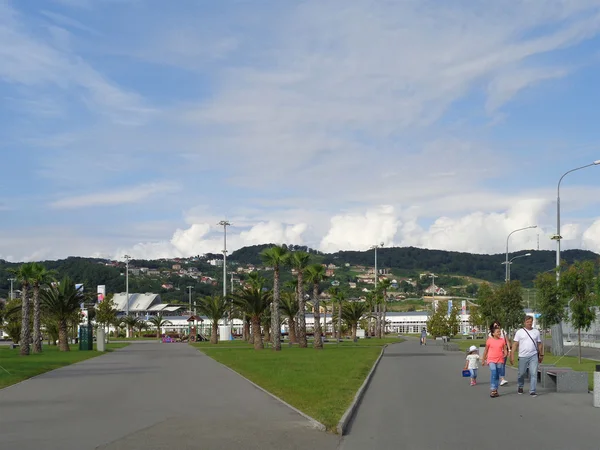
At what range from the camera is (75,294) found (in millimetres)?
56125

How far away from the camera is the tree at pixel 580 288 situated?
3228 cm

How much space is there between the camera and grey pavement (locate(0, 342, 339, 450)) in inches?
423

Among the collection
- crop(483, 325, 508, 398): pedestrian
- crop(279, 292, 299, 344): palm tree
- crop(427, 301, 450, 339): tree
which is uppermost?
crop(483, 325, 508, 398): pedestrian

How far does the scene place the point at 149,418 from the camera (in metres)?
13.5

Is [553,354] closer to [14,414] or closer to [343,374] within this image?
[343,374]

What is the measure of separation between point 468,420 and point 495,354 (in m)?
5.44

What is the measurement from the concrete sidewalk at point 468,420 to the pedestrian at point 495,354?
19.9 inches

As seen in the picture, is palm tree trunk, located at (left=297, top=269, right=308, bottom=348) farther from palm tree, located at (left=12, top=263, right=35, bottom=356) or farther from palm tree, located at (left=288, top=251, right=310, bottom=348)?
palm tree, located at (left=12, top=263, right=35, bottom=356)

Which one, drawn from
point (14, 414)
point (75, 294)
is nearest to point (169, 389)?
point (14, 414)

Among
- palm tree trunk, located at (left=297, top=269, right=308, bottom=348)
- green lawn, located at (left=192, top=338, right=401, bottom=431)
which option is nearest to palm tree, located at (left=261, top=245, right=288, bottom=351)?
palm tree trunk, located at (left=297, top=269, right=308, bottom=348)

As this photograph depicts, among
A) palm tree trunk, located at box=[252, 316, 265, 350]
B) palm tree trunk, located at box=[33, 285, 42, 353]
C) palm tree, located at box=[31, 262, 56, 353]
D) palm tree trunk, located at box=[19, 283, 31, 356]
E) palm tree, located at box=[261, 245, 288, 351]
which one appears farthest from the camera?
palm tree trunk, located at box=[252, 316, 265, 350]

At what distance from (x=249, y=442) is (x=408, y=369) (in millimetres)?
19235

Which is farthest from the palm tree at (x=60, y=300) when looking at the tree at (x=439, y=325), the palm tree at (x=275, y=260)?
the tree at (x=439, y=325)

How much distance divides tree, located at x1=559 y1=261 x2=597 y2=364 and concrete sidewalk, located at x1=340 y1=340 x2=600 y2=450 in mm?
13080
